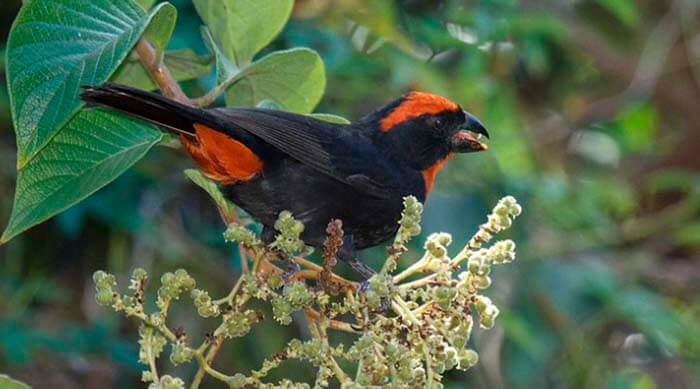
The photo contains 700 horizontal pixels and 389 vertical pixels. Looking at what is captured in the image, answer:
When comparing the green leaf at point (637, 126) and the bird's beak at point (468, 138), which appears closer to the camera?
the bird's beak at point (468, 138)

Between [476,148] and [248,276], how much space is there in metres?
1.39

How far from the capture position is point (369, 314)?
1938 millimetres

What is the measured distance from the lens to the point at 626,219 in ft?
20.5

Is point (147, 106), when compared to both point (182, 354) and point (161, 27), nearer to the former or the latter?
point (161, 27)

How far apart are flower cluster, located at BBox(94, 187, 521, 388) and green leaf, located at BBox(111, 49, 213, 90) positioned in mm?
606

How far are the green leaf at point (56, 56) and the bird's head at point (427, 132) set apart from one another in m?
1.31

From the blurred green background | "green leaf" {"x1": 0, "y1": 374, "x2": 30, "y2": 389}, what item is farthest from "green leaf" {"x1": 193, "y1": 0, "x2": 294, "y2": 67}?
"green leaf" {"x1": 0, "y1": 374, "x2": 30, "y2": 389}

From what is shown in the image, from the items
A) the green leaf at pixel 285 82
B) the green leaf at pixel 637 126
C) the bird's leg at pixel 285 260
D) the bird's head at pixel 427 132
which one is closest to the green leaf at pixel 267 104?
the green leaf at pixel 285 82

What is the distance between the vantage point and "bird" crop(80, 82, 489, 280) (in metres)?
2.49

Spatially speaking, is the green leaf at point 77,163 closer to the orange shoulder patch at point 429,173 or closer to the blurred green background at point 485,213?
the blurred green background at point 485,213

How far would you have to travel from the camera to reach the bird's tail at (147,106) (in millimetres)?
2006

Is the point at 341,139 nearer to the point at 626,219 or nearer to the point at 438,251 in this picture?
the point at 438,251

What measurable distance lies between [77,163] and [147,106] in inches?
8.1

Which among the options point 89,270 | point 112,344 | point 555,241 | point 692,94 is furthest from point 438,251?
point 692,94
